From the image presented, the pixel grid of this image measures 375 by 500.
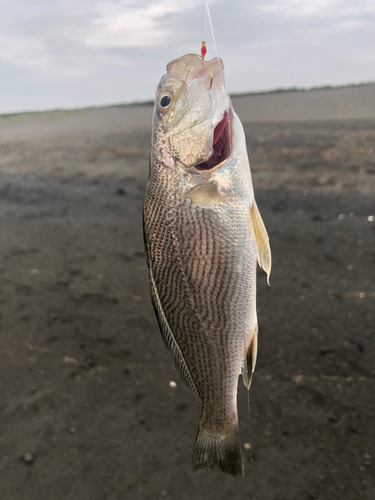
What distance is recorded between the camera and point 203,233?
1594 millimetres

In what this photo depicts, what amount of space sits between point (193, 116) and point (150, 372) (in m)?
3.08

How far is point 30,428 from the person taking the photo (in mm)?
3516

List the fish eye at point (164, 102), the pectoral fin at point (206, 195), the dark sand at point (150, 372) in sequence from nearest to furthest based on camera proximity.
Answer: the pectoral fin at point (206, 195), the fish eye at point (164, 102), the dark sand at point (150, 372)

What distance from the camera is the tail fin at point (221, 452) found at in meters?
1.82

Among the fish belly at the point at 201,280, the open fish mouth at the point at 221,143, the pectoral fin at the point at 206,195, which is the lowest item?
the fish belly at the point at 201,280

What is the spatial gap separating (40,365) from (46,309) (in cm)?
112

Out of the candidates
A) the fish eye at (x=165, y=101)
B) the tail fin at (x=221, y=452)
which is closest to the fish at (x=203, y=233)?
the fish eye at (x=165, y=101)

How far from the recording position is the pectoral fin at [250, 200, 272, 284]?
5.53 feet

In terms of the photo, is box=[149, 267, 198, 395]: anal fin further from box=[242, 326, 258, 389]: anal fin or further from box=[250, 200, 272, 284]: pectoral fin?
box=[250, 200, 272, 284]: pectoral fin

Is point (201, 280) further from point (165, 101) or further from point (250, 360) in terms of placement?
point (165, 101)

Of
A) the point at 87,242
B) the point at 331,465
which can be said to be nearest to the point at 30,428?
the point at 331,465

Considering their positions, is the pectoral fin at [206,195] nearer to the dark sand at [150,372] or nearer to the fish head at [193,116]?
the fish head at [193,116]

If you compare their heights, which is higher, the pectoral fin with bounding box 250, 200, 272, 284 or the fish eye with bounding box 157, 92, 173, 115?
the fish eye with bounding box 157, 92, 173, 115

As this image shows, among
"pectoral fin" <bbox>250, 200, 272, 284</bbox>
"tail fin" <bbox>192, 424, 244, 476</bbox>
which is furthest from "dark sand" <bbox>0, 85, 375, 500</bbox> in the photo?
"pectoral fin" <bbox>250, 200, 272, 284</bbox>
